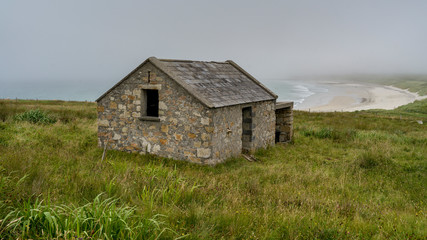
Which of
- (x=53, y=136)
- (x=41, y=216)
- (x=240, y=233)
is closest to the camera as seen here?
(x=41, y=216)

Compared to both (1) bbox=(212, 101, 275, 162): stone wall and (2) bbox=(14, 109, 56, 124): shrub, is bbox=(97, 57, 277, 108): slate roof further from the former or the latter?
(2) bbox=(14, 109, 56, 124): shrub

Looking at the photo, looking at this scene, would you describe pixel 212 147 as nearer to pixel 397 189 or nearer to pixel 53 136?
pixel 397 189

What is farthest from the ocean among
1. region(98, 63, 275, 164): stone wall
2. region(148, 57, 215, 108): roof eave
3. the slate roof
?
region(148, 57, 215, 108): roof eave

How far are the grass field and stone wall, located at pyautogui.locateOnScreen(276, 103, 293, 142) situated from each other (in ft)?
9.95

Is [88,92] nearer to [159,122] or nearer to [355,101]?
[355,101]

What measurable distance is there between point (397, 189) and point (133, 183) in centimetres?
677

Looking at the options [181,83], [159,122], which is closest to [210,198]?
[181,83]

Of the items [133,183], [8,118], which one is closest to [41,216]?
[133,183]

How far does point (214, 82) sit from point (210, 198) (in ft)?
21.9

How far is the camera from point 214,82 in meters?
11.9

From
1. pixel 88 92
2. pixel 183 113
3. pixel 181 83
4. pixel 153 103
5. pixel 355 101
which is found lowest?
pixel 183 113

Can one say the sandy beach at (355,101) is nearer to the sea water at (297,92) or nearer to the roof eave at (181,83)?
the sea water at (297,92)

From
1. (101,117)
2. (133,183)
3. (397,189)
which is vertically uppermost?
(101,117)

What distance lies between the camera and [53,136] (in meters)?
12.9
